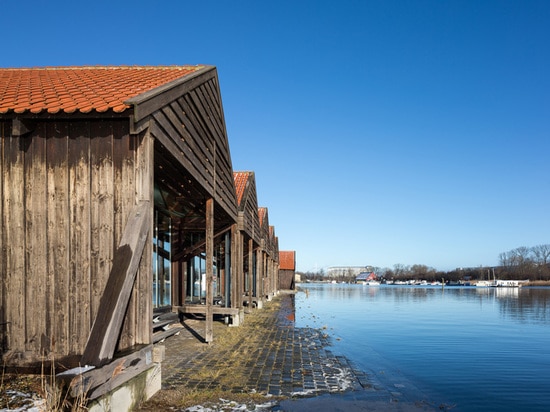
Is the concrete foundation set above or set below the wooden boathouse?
below

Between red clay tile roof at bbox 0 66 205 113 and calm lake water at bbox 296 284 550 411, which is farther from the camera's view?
calm lake water at bbox 296 284 550 411

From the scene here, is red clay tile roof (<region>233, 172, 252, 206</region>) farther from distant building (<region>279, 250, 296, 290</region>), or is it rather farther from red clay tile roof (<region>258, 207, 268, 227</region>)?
distant building (<region>279, 250, 296, 290</region>)

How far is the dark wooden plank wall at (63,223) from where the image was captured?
635 cm

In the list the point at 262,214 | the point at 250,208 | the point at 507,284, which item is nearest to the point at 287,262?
the point at 262,214

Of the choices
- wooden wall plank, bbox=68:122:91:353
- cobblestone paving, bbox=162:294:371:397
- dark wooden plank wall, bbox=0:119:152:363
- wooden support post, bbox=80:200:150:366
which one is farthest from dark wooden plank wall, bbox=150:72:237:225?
cobblestone paving, bbox=162:294:371:397

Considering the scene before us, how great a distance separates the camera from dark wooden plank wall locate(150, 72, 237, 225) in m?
7.71

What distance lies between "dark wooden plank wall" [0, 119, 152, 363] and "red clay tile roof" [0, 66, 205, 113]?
34cm

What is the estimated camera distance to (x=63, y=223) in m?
6.47

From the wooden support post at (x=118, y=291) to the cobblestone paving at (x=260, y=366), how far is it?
8.01ft

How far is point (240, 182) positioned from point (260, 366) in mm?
11831

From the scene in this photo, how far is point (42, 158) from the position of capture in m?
6.54

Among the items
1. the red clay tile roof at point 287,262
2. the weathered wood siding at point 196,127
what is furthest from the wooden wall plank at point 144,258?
the red clay tile roof at point 287,262

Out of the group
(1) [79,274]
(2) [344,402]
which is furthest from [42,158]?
(2) [344,402]

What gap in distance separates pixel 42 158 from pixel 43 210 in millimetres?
772
